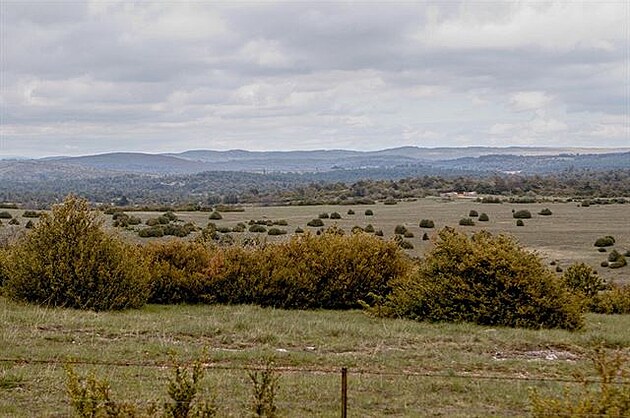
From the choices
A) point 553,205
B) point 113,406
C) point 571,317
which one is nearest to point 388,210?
point 553,205

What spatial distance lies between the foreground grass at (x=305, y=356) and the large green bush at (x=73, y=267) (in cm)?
75

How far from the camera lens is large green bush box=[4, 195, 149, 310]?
17.3m

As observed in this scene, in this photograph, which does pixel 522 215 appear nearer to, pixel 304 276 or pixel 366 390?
pixel 304 276

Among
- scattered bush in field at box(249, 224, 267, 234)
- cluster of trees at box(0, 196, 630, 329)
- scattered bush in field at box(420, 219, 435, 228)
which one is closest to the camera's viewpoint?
cluster of trees at box(0, 196, 630, 329)

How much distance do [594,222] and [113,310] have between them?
41.5m

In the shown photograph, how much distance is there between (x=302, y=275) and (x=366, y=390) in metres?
10.00

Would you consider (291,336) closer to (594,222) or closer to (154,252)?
(154,252)

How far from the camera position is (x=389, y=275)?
2009cm

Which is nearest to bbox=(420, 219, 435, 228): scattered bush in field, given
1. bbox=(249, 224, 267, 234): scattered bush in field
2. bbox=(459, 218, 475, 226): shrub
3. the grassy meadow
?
bbox=(459, 218, 475, 226): shrub

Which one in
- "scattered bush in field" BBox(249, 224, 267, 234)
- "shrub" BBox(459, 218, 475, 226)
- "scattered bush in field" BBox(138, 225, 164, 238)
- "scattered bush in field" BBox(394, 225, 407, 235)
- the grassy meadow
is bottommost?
"scattered bush in field" BBox(394, 225, 407, 235)

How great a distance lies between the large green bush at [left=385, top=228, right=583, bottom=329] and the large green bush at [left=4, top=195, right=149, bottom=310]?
6.75 meters

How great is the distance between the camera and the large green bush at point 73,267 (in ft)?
56.6

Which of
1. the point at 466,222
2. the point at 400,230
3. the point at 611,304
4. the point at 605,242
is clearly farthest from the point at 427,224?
the point at 611,304

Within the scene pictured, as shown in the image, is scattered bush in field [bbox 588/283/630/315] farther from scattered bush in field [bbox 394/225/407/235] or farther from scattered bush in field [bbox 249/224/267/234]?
scattered bush in field [bbox 249/224/267/234]
